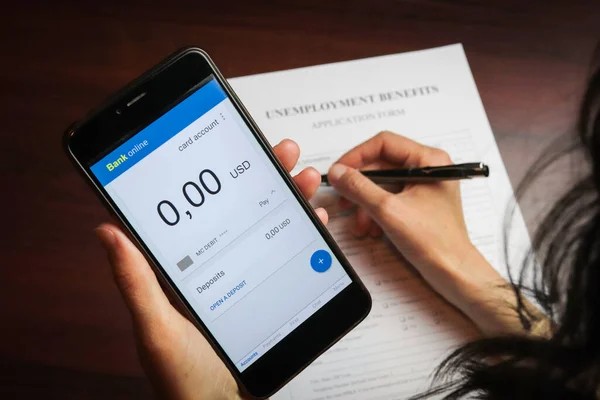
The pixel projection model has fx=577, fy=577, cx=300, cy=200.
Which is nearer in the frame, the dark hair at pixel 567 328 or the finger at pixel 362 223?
the dark hair at pixel 567 328

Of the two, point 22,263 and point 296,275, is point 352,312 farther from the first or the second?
point 22,263

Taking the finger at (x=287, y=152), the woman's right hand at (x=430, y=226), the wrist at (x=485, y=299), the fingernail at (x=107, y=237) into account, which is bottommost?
the wrist at (x=485, y=299)

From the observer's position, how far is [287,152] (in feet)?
1.53

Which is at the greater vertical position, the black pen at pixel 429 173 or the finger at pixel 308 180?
the finger at pixel 308 180

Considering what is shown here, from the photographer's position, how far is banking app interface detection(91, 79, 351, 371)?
39 centimetres

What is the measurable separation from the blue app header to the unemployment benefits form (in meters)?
0.11

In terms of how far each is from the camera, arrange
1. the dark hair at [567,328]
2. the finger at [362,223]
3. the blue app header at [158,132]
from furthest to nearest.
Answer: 1. the finger at [362,223]
2. the blue app header at [158,132]
3. the dark hair at [567,328]

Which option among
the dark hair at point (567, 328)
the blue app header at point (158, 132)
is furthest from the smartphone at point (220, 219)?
the dark hair at point (567, 328)

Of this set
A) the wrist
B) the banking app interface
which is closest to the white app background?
the banking app interface

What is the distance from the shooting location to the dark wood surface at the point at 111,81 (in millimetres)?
455

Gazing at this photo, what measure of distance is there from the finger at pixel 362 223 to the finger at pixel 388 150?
0.04m

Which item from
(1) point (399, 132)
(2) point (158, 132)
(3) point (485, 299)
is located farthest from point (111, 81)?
(3) point (485, 299)

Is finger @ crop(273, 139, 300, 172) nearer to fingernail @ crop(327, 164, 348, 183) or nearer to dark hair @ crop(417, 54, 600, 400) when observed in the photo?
fingernail @ crop(327, 164, 348, 183)

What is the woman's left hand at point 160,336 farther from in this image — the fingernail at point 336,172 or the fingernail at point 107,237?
the fingernail at point 336,172
